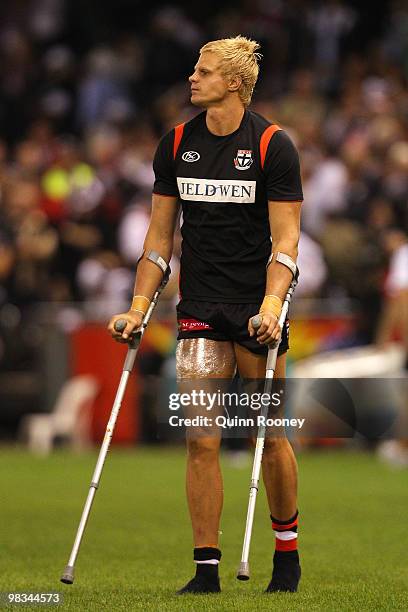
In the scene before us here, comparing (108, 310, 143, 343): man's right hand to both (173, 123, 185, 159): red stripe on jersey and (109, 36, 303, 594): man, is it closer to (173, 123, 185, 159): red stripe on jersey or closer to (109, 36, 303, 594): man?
(109, 36, 303, 594): man

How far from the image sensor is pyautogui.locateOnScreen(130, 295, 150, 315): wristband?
8.61m

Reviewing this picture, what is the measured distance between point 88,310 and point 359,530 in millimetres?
8610

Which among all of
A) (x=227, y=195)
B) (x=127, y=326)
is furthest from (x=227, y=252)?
(x=127, y=326)

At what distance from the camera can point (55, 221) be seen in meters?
21.9

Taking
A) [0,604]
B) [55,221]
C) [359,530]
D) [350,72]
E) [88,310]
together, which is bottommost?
[0,604]

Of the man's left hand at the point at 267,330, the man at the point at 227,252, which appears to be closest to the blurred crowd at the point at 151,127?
the man at the point at 227,252

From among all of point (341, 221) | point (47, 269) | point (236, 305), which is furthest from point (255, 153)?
point (47, 269)

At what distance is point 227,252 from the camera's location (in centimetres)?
847

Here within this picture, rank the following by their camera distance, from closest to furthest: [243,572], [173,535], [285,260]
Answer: [243,572] < [285,260] < [173,535]

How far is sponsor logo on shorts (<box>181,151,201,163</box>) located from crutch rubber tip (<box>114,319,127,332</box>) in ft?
3.00

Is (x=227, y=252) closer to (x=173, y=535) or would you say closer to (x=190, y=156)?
(x=190, y=156)

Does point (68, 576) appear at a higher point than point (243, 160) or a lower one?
lower

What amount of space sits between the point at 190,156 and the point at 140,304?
32.9 inches

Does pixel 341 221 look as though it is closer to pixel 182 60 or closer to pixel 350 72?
pixel 350 72
